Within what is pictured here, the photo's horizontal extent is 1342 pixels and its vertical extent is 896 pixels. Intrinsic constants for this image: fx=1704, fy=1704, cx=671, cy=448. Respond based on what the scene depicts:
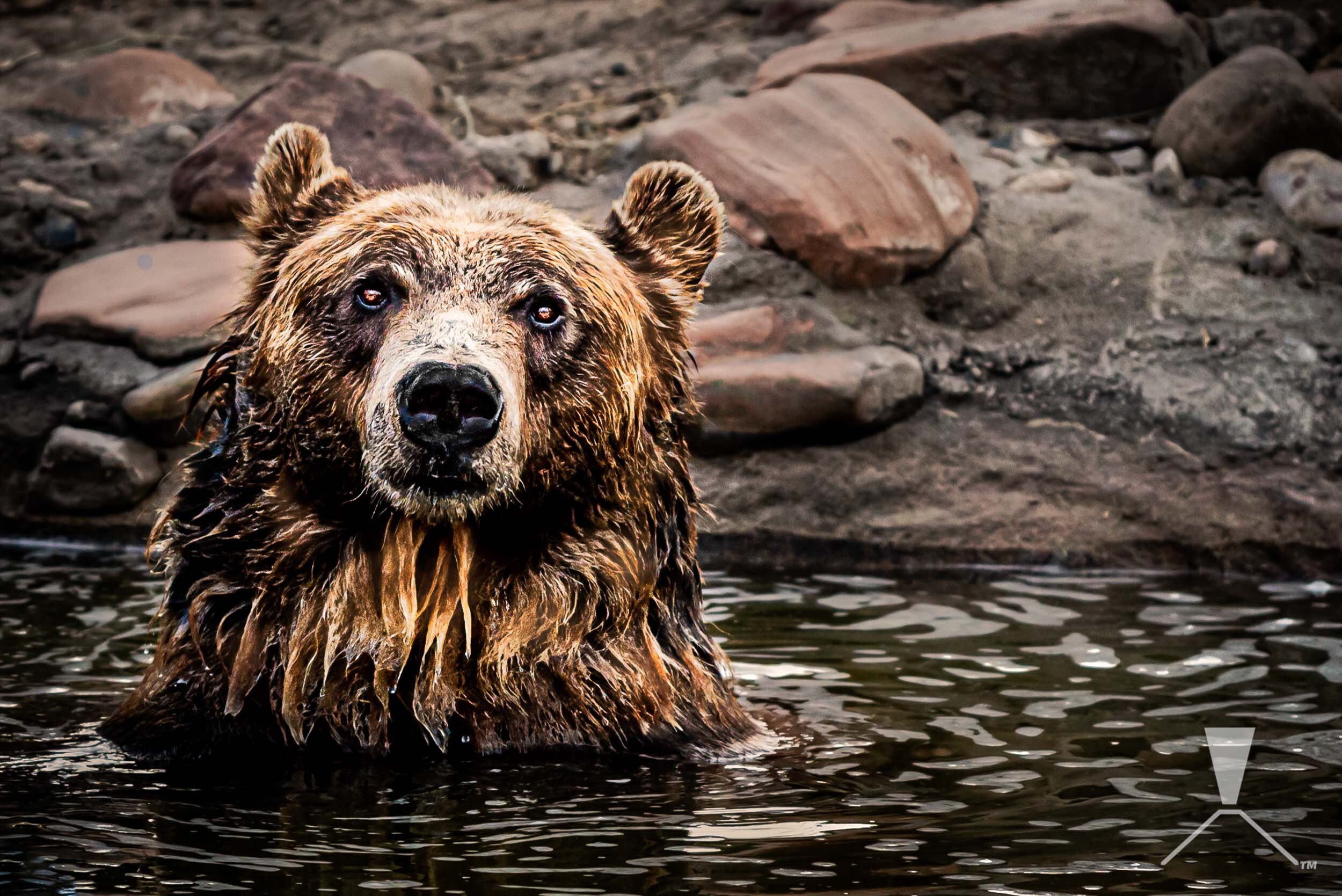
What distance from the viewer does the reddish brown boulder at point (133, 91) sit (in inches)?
375

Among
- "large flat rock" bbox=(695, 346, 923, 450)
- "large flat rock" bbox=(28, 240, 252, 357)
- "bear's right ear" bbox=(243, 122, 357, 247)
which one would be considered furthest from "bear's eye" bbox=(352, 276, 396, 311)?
"large flat rock" bbox=(28, 240, 252, 357)

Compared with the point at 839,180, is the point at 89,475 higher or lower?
lower

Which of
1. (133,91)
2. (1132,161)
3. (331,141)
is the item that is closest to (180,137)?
(133,91)

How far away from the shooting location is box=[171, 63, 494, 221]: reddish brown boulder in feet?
27.5

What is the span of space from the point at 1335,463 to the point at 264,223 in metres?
4.87

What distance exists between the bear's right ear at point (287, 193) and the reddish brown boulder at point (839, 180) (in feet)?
12.5

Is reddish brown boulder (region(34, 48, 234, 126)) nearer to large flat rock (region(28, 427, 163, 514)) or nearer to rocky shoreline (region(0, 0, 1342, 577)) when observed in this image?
rocky shoreline (region(0, 0, 1342, 577))

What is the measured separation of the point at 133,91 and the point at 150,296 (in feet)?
6.93

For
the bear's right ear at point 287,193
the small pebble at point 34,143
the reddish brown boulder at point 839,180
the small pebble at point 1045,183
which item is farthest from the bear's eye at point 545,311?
the small pebble at point 34,143

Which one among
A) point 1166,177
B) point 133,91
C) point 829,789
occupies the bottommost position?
point 829,789

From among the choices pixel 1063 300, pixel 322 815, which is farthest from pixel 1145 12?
pixel 322 815

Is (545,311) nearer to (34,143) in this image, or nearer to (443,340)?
(443,340)

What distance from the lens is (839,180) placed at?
8.29 metres

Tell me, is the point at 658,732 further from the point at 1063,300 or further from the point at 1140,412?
the point at 1063,300
